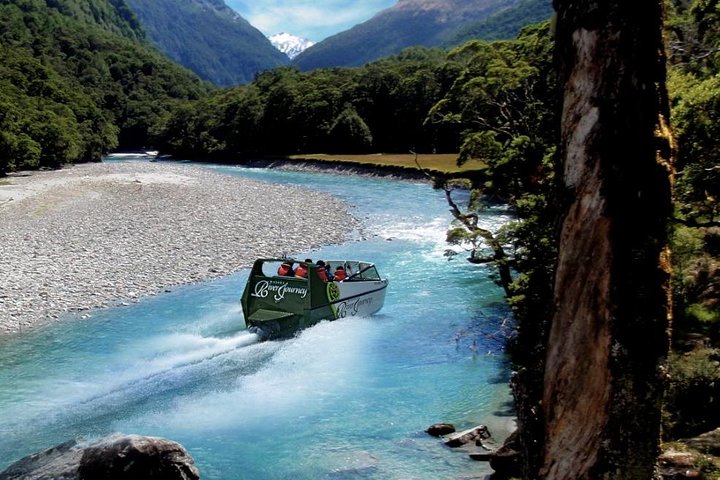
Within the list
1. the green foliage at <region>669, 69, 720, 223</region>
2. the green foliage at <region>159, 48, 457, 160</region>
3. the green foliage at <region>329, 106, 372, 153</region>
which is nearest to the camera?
the green foliage at <region>669, 69, 720, 223</region>

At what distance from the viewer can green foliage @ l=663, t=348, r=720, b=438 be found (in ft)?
29.5

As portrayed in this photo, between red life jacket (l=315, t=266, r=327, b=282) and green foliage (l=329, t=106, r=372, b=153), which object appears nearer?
red life jacket (l=315, t=266, r=327, b=282)

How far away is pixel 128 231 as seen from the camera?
109 feet

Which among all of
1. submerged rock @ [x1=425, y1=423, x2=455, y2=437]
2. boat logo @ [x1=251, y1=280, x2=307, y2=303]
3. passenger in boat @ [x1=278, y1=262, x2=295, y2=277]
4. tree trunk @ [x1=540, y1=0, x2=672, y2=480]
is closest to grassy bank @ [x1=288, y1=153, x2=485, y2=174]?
passenger in boat @ [x1=278, y1=262, x2=295, y2=277]

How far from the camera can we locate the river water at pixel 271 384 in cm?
1224

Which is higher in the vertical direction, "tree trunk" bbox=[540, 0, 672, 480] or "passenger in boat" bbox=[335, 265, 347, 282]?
"tree trunk" bbox=[540, 0, 672, 480]

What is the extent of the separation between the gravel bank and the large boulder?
37.5ft

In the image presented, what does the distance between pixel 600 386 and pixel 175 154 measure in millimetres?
127576

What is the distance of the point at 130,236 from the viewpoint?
32.0 m

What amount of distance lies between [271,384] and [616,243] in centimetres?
1346

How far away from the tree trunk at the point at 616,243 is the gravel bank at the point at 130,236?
2023 cm

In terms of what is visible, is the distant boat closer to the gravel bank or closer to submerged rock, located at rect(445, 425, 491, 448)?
the gravel bank

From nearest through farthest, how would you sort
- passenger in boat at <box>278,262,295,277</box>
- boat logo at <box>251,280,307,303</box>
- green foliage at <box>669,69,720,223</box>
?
green foliage at <box>669,69,720,223</box> → boat logo at <box>251,280,307,303</box> → passenger in boat at <box>278,262,295,277</box>

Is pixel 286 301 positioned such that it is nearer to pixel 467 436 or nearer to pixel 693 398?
pixel 467 436
